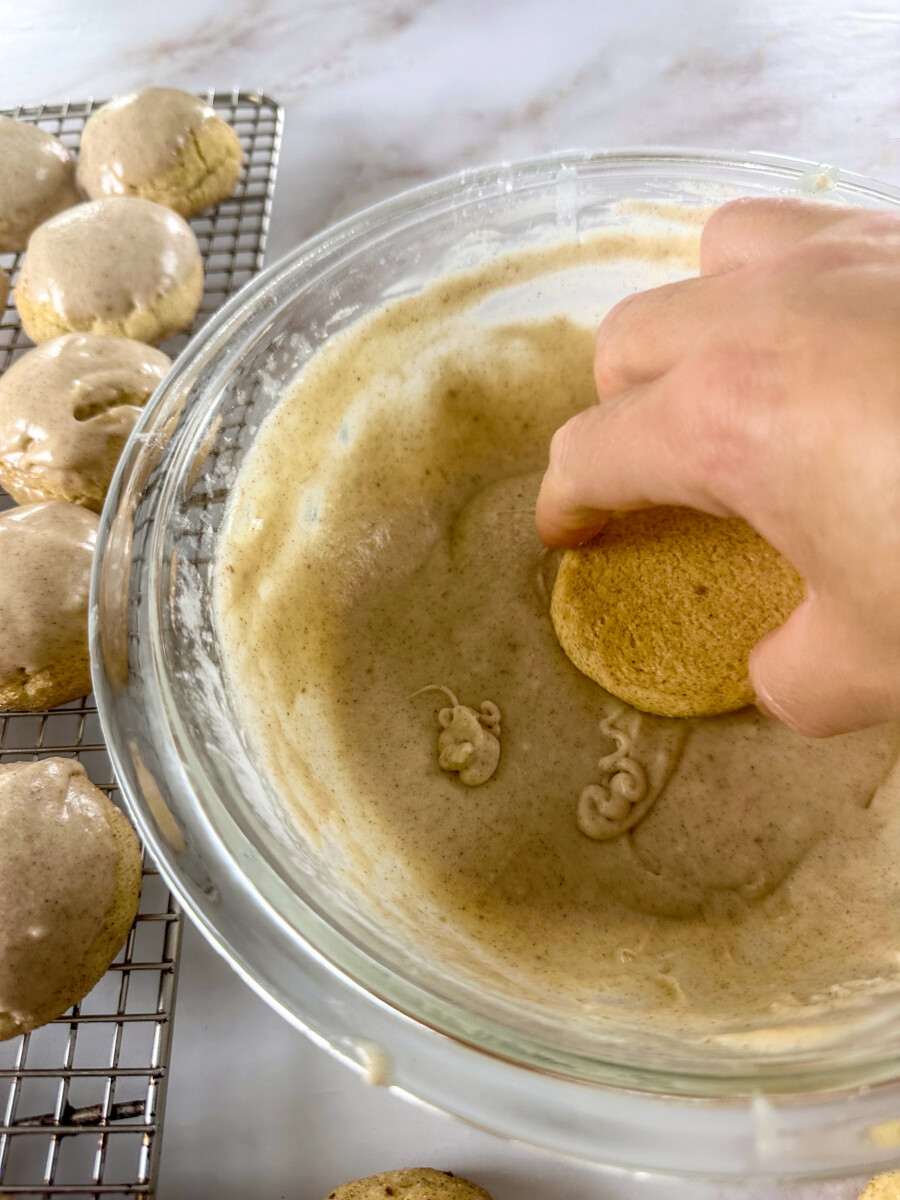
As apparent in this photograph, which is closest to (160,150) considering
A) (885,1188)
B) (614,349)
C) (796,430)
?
(614,349)

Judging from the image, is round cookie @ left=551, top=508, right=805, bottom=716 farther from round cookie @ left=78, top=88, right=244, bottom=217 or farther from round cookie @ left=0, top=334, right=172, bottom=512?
round cookie @ left=78, top=88, right=244, bottom=217

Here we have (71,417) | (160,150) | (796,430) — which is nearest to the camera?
(796,430)

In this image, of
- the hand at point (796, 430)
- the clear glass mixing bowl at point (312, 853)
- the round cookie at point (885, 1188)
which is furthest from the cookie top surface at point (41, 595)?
the round cookie at point (885, 1188)

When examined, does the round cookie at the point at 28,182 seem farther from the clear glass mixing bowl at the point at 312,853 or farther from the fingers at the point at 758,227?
the fingers at the point at 758,227

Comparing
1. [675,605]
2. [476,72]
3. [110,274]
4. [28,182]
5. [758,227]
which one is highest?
[476,72]

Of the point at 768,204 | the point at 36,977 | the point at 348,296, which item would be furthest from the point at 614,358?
the point at 36,977

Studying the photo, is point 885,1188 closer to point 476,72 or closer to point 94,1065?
point 94,1065
